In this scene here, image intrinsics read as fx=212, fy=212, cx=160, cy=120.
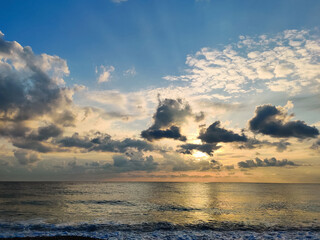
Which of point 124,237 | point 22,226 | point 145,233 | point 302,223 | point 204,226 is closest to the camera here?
point 124,237

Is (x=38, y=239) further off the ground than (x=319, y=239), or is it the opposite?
(x=38, y=239)

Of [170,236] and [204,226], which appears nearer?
[170,236]

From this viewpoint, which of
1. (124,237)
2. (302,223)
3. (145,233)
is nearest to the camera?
(124,237)

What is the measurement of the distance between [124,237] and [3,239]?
13.4 m

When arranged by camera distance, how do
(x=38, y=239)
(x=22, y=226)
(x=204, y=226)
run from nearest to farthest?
(x=38, y=239)
(x=22, y=226)
(x=204, y=226)

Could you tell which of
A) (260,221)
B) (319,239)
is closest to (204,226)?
(260,221)

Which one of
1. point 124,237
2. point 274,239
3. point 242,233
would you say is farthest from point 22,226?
point 274,239

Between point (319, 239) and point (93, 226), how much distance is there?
30.7 metres

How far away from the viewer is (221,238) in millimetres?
26672

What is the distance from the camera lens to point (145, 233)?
28.5m

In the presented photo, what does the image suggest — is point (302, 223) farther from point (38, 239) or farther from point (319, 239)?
point (38, 239)

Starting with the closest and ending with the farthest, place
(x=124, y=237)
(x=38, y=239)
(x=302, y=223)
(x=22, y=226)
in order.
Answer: (x=38, y=239)
(x=124, y=237)
(x=22, y=226)
(x=302, y=223)

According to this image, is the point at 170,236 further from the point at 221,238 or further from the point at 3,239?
the point at 3,239

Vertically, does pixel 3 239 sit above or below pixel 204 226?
above
